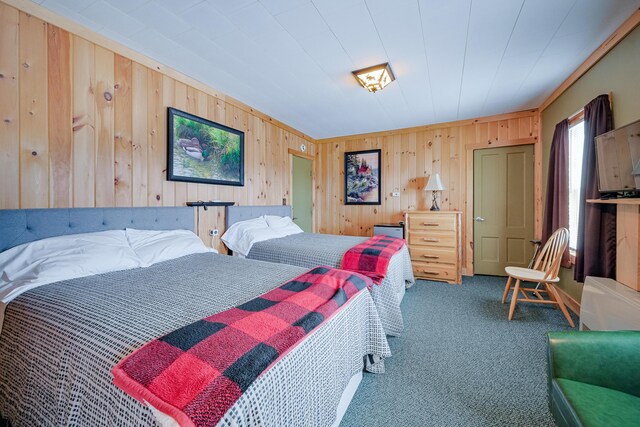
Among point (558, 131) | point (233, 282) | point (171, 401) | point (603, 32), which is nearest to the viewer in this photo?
point (171, 401)

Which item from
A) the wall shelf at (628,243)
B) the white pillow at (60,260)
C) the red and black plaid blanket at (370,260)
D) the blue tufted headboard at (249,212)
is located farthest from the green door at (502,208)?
the white pillow at (60,260)

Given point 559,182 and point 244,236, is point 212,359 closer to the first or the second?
point 244,236

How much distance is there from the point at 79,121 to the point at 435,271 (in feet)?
14.2

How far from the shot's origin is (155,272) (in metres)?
1.73

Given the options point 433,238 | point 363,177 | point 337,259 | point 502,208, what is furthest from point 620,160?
point 363,177

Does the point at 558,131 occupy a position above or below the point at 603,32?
below

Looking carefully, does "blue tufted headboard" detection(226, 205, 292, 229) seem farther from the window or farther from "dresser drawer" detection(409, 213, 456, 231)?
the window

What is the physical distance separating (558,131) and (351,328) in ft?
11.4

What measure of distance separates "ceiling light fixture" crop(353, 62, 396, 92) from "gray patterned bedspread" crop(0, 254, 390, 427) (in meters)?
2.17

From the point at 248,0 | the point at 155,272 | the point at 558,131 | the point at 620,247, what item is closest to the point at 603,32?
the point at 558,131

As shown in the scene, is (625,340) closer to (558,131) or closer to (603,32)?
(603,32)

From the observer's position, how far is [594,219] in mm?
2154

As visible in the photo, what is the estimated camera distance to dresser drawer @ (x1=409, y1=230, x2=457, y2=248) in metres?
3.74

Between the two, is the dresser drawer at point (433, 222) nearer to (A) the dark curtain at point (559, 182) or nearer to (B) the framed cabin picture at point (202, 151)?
(A) the dark curtain at point (559, 182)
